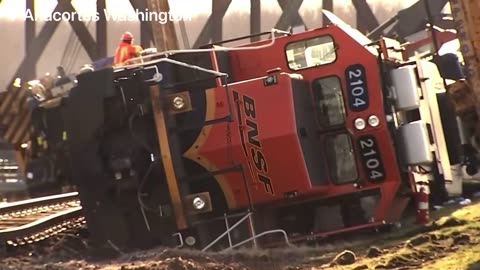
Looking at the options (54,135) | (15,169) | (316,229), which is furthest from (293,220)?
(15,169)

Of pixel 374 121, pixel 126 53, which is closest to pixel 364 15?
pixel 126 53

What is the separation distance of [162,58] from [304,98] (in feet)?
4.79

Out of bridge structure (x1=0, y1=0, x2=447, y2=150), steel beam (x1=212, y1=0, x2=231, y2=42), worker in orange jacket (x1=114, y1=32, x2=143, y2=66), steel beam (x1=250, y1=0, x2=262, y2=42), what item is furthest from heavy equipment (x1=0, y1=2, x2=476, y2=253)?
steel beam (x1=250, y1=0, x2=262, y2=42)

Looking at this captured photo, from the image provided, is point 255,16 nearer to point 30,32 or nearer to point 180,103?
point 30,32

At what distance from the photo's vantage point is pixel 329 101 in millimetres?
9766

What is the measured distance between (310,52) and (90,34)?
14.0m

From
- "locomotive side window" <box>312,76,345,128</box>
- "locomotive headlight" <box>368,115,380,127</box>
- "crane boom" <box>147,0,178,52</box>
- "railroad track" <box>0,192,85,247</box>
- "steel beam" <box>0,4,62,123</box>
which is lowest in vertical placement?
"railroad track" <box>0,192,85,247</box>

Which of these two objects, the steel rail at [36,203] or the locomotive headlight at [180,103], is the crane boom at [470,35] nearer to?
the locomotive headlight at [180,103]

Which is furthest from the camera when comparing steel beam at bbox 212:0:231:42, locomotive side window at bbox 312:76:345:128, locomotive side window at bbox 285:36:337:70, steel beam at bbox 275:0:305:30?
steel beam at bbox 275:0:305:30

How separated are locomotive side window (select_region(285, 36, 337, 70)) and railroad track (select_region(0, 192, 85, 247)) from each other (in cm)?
263

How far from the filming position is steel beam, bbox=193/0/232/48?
24.9 m

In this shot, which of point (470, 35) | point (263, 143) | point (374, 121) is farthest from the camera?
point (374, 121)

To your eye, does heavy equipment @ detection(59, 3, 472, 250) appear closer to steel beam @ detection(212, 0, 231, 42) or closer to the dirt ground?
the dirt ground

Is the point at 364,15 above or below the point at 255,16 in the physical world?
below
